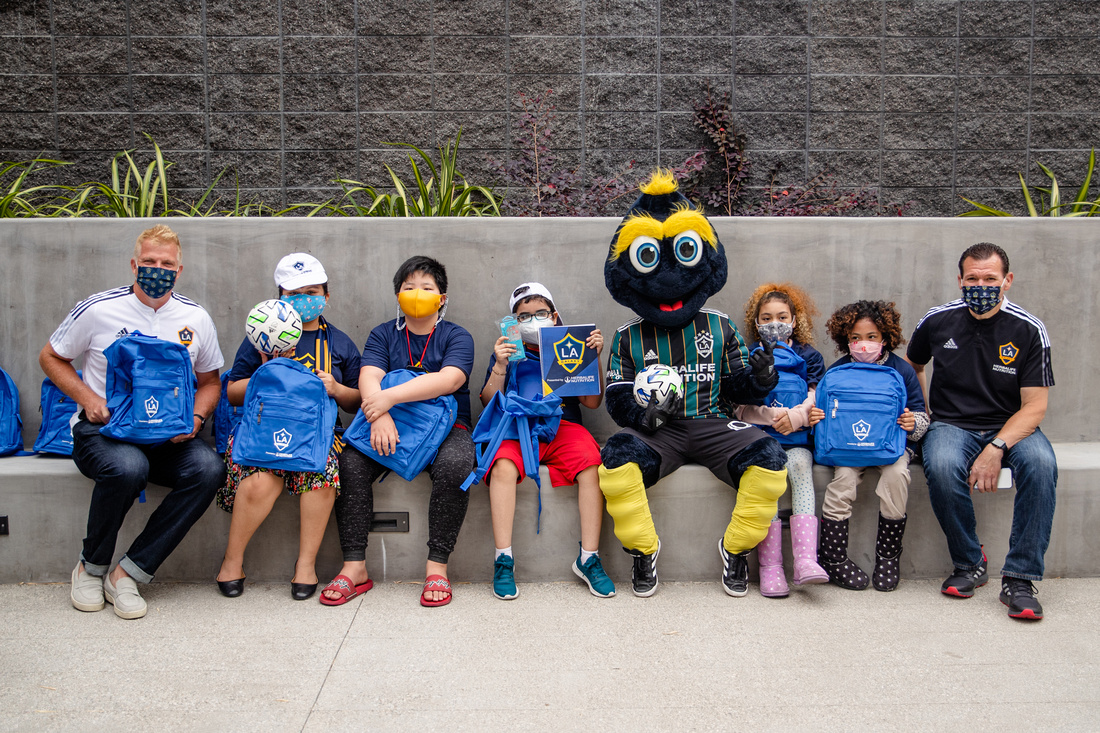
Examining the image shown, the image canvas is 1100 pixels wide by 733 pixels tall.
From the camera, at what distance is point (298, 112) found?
20.6 feet

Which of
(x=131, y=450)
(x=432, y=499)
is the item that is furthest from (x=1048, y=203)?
(x=131, y=450)

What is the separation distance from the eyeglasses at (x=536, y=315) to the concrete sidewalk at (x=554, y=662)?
4.07ft

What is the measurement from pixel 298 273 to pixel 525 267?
1.16 m

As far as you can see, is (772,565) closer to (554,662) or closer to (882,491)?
(882,491)

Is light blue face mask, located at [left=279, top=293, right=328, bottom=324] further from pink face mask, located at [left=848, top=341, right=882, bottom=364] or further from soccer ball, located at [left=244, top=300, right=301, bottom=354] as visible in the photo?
pink face mask, located at [left=848, top=341, right=882, bottom=364]

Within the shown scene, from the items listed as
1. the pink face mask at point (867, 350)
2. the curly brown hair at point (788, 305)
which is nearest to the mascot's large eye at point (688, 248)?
the curly brown hair at point (788, 305)

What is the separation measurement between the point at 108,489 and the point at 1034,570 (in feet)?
12.6

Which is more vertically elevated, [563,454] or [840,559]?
[563,454]

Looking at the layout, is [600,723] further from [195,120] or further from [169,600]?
[195,120]

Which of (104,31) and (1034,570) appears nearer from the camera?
(1034,570)

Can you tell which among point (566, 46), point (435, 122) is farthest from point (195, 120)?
point (566, 46)

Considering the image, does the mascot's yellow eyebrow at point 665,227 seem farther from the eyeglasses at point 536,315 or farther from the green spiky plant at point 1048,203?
the green spiky plant at point 1048,203

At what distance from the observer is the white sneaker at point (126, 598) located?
10.8ft

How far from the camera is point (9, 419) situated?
3.97m
